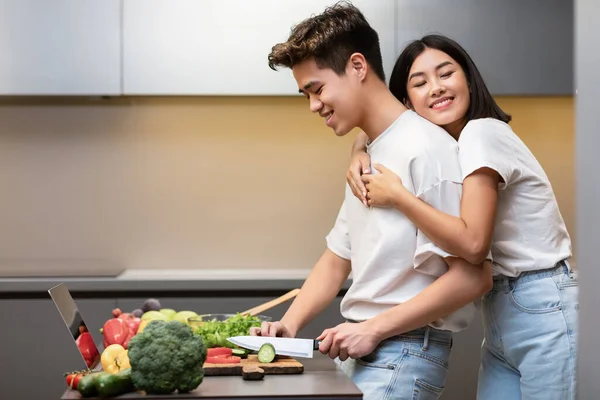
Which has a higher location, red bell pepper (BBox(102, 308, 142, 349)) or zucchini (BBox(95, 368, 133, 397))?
zucchini (BBox(95, 368, 133, 397))

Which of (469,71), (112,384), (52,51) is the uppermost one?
(52,51)

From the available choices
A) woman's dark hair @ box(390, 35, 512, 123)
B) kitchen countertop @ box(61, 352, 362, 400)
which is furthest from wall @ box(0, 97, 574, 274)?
kitchen countertop @ box(61, 352, 362, 400)

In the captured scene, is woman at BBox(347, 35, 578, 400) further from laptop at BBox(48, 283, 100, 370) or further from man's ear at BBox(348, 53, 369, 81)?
laptop at BBox(48, 283, 100, 370)

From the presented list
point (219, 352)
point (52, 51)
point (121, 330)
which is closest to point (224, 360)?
point (219, 352)

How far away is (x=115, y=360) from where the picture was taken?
1682mm

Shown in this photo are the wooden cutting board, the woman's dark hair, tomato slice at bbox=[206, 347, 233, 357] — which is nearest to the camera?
the wooden cutting board

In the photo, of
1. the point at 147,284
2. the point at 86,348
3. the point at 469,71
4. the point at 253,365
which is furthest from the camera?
the point at 147,284

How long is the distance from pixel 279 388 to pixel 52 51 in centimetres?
252

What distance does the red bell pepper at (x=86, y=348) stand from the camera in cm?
177

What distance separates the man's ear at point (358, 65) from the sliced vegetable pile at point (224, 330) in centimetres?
63

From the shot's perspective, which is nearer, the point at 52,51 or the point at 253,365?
the point at 253,365

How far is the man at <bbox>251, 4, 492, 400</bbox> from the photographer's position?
172 cm

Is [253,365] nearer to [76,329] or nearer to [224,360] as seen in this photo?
[224,360]

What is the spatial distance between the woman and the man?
5cm
